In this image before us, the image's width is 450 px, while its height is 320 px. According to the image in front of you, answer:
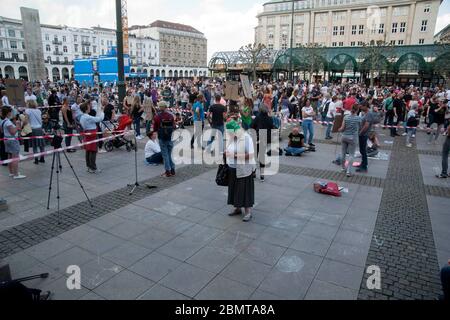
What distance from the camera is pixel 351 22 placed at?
68625mm

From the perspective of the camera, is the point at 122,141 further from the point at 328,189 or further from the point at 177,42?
the point at 177,42

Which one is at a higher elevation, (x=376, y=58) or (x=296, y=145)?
(x=376, y=58)

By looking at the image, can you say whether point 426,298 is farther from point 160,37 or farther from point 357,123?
point 160,37

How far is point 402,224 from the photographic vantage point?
18.9 ft

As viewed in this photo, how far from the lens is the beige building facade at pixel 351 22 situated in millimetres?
61688

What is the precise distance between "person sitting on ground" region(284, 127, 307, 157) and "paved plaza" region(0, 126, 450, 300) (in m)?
2.37

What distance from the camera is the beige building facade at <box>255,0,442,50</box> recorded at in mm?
61688

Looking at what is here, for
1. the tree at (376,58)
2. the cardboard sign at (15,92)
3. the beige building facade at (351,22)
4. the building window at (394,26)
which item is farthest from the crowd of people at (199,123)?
the building window at (394,26)

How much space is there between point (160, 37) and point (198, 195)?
119 meters

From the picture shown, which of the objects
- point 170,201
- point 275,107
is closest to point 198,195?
point 170,201

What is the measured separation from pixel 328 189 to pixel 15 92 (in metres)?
11.4

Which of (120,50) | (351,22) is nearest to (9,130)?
(120,50)

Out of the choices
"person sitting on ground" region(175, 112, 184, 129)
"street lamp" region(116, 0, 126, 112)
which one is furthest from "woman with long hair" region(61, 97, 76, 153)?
"person sitting on ground" region(175, 112, 184, 129)

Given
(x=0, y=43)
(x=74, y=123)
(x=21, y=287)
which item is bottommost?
(x=21, y=287)
